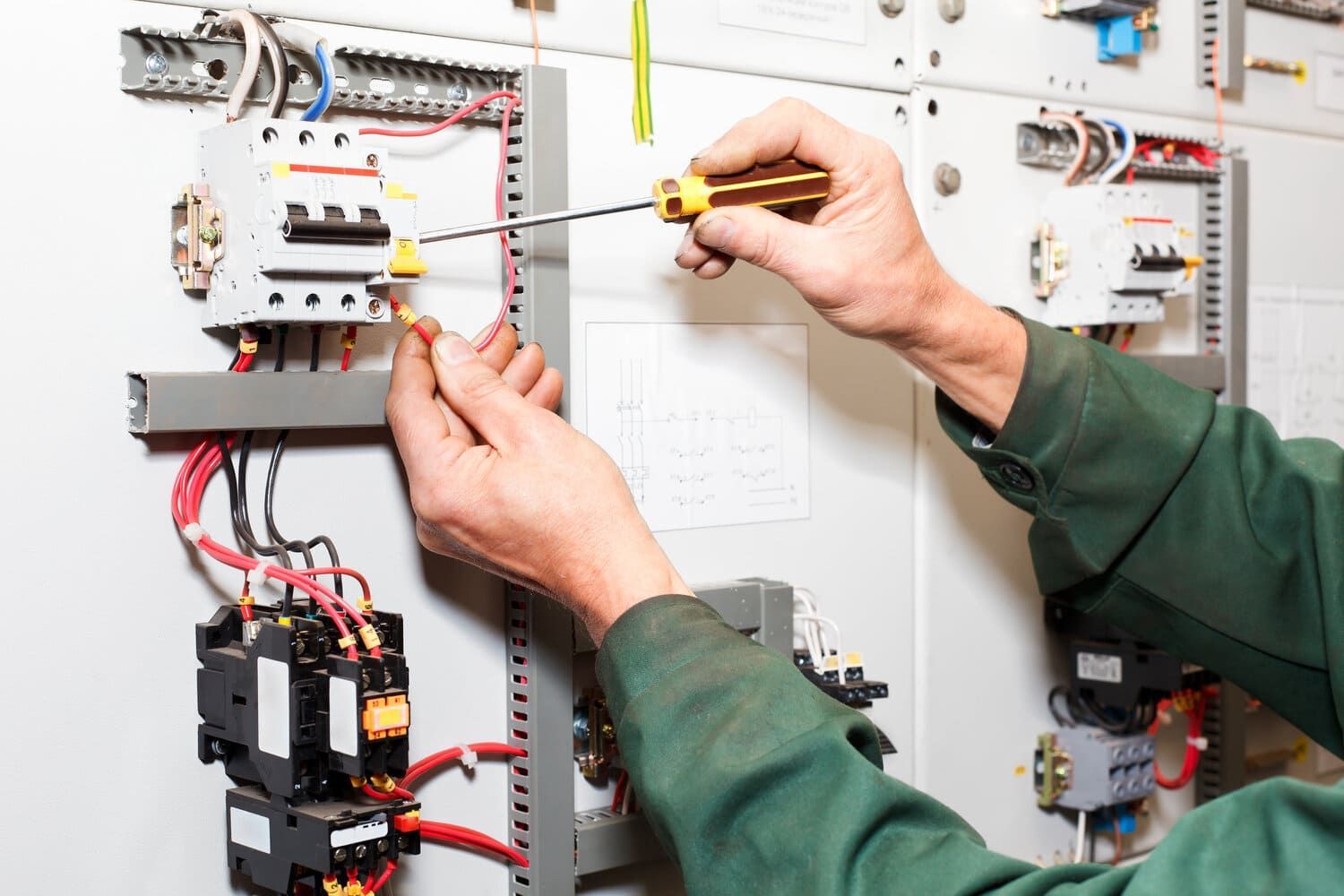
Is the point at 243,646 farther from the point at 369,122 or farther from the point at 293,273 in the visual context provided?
the point at 369,122

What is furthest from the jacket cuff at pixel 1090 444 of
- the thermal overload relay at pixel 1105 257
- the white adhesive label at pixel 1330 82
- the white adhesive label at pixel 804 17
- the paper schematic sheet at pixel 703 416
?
the white adhesive label at pixel 1330 82

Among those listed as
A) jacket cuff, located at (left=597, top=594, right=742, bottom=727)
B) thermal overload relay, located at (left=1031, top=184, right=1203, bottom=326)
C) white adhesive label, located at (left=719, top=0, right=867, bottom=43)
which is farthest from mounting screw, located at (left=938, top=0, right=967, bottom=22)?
jacket cuff, located at (left=597, top=594, right=742, bottom=727)

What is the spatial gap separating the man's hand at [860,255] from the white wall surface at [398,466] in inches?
8.9

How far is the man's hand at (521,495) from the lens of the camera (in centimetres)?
107

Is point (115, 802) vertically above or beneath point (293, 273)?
beneath

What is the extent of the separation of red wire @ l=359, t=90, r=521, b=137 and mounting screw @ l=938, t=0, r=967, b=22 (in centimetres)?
68

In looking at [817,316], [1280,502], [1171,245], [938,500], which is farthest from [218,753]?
[1171,245]

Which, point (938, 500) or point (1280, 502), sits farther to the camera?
point (938, 500)

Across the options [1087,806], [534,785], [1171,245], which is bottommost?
[1087,806]

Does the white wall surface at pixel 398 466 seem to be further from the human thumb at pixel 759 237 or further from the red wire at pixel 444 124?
the human thumb at pixel 759 237

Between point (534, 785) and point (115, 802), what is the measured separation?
15.9 inches

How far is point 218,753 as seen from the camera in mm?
1170

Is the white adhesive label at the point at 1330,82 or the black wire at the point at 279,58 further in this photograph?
the white adhesive label at the point at 1330,82

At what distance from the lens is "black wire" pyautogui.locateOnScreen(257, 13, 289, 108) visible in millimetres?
1113
